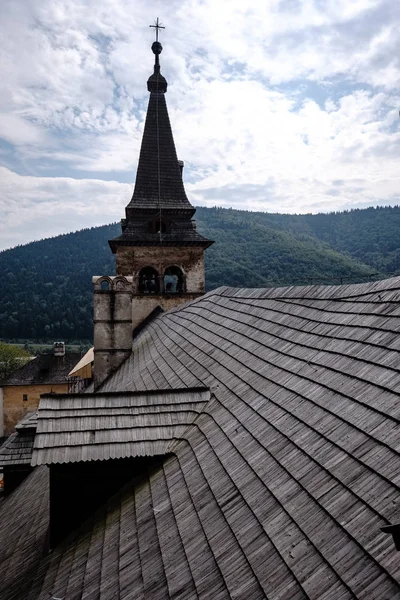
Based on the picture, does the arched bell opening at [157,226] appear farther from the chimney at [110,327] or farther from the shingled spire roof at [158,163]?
the chimney at [110,327]

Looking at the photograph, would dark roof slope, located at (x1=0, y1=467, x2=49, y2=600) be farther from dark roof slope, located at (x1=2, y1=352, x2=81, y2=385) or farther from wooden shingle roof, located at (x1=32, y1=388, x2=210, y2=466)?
dark roof slope, located at (x1=2, y1=352, x2=81, y2=385)

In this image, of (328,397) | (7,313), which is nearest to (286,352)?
(328,397)

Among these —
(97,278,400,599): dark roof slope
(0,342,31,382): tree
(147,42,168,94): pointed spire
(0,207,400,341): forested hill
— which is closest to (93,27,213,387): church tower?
(147,42,168,94): pointed spire

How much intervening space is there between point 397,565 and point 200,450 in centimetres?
263

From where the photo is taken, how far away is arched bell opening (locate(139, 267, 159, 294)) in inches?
741

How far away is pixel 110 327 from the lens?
13422mm

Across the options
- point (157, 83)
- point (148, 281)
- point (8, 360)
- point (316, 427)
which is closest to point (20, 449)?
point (316, 427)

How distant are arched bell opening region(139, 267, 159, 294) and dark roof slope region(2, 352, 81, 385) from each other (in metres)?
15.4

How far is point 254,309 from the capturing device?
7809 mm

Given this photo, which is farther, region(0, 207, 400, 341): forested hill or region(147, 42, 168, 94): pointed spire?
region(0, 207, 400, 341): forested hill

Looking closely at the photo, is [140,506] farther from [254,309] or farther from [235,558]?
[254,309]

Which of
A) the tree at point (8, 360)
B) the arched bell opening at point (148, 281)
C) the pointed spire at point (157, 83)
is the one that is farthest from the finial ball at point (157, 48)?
the tree at point (8, 360)

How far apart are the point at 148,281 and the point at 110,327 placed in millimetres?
5889

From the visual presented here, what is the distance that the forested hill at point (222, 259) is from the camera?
69125 mm
